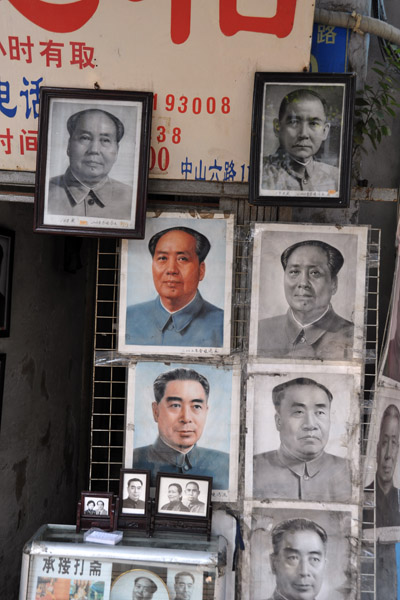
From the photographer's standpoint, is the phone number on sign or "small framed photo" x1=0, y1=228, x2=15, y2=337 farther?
"small framed photo" x1=0, y1=228, x2=15, y2=337

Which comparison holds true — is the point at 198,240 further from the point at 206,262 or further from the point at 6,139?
the point at 6,139

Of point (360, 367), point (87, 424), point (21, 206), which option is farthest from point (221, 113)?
point (87, 424)

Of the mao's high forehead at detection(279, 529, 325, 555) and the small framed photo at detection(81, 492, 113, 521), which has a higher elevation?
the small framed photo at detection(81, 492, 113, 521)

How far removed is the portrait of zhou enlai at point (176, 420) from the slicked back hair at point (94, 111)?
953 mm

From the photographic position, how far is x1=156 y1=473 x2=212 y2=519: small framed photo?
2.41m

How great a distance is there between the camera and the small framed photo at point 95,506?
7.86 feet

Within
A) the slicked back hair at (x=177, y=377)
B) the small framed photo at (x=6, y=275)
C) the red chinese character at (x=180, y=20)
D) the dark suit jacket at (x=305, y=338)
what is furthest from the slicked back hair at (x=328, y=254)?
the small framed photo at (x=6, y=275)

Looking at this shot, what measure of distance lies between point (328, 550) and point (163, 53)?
2.05 m

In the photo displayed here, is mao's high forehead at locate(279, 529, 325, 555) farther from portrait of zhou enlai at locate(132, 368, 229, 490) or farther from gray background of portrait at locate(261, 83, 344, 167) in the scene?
gray background of portrait at locate(261, 83, 344, 167)

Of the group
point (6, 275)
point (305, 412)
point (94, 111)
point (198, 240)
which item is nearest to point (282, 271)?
point (198, 240)

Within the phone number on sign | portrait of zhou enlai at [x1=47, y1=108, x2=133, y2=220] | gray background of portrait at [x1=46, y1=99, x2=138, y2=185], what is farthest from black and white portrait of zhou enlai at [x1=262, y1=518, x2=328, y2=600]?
the phone number on sign

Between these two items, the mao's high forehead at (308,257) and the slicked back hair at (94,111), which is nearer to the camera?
the slicked back hair at (94,111)

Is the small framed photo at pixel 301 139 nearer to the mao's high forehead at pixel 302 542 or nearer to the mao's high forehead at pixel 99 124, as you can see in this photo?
the mao's high forehead at pixel 99 124

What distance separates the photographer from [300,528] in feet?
8.07
